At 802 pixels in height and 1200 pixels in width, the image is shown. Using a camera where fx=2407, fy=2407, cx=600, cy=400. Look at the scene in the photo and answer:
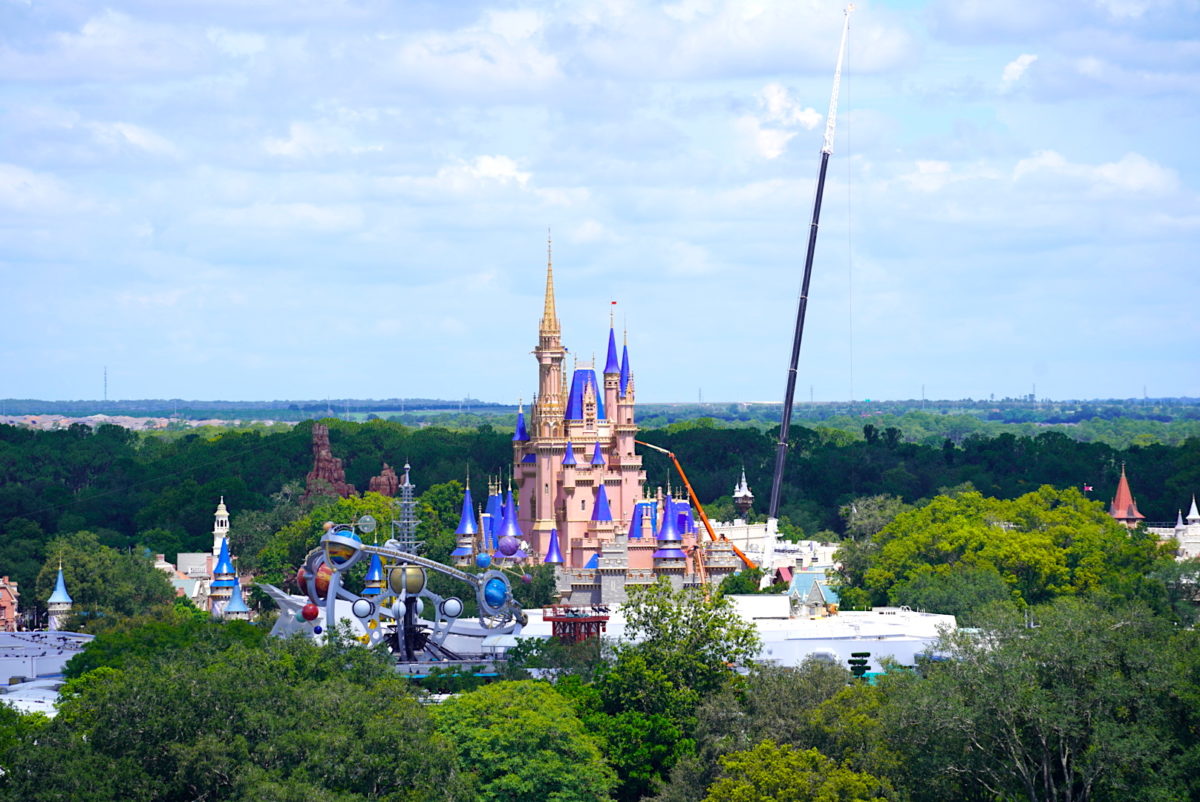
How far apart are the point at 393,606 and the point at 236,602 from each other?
24585 mm

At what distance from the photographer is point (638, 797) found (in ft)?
248

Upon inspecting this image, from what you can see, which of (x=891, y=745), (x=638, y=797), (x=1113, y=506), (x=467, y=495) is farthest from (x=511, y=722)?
(x=1113, y=506)

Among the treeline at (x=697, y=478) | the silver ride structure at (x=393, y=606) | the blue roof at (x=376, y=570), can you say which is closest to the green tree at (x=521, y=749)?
the silver ride structure at (x=393, y=606)

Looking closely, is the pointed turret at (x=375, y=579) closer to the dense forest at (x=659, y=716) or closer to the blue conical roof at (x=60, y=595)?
the dense forest at (x=659, y=716)

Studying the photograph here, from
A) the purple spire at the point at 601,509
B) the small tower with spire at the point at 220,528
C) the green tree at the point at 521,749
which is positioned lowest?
the green tree at the point at 521,749

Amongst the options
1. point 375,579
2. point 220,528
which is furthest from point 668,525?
point 220,528

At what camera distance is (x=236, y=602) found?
112875mm

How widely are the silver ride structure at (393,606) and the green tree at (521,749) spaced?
12.8m

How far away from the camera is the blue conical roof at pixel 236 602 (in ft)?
369

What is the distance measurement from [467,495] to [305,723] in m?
61.0

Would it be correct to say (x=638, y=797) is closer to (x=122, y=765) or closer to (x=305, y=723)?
(x=305, y=723)

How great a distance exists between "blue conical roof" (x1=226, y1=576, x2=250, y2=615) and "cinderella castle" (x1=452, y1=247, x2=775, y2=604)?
12.6 m

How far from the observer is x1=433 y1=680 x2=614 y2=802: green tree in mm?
68812

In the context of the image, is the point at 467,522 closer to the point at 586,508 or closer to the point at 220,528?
the point at 586,508
